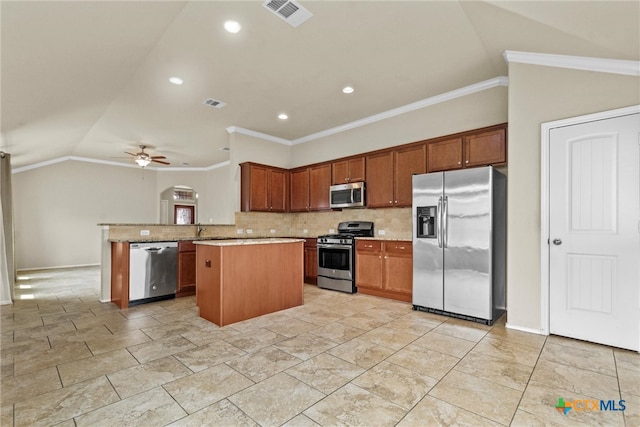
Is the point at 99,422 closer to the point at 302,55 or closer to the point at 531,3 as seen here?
the point at 302,55

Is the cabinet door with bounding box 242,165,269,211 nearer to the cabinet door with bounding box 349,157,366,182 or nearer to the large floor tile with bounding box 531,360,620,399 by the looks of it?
the cabinet door with bounding box 349,157,366,182

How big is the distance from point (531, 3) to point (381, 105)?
8.47ft

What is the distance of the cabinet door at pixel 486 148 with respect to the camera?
Result: 391 cm

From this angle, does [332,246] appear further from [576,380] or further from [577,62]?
[577,62]

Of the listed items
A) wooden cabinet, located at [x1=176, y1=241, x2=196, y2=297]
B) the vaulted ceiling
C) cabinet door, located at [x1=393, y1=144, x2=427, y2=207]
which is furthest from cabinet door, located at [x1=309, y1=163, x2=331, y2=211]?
wooden cabinet, located at [x1=176, y1=241, x2=196, y2=297]

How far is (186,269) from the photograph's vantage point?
4988 mm

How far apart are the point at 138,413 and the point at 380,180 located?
4.25m

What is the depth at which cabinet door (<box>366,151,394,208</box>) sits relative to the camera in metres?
4.99

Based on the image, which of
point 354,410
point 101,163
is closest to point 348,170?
point 354,410

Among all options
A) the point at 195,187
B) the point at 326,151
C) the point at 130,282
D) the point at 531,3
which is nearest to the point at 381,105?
the point at 326,151

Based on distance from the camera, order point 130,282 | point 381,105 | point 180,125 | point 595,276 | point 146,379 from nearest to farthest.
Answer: point 146,379
point 595,276
point 130,282
point 381,105
point 180,125

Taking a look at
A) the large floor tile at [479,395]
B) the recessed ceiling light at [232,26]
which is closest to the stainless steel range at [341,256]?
the large floor tile at [479,395]

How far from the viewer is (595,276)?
9.73 ft

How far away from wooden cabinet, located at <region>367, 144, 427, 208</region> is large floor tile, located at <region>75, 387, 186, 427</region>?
3879 millimetres
